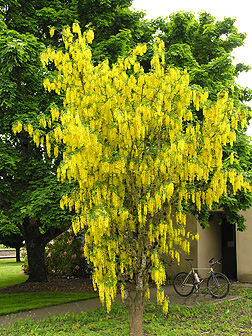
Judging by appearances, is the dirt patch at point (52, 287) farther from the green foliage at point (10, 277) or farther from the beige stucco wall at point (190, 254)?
the beige stucco wall at point (190, 254)

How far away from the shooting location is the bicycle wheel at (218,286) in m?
9.61

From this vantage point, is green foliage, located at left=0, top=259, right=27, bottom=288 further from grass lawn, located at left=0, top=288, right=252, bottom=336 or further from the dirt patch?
grass lawn, located at left=0, top=288, right=252, bottom=336

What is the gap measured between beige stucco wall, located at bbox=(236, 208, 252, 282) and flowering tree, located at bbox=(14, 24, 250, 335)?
8.09 meters

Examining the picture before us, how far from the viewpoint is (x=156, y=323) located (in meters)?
6.88

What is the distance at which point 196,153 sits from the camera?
5496 mm

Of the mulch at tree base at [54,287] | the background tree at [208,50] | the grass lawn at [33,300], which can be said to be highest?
the background tree at [208,50]

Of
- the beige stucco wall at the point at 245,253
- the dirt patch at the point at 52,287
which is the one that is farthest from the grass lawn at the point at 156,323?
the beige stucco wall at the point at 245,253

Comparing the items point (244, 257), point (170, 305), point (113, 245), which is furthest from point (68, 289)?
point (113, 245)

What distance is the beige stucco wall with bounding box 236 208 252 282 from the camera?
508 inches

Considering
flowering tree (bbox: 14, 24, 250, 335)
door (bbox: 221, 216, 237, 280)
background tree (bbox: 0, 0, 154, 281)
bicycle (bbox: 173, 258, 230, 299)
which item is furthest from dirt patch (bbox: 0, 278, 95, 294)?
flowering tree (bbox: 14, 24, 250, 335)

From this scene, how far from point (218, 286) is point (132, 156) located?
586 cm

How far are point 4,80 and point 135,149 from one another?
459 centimetres

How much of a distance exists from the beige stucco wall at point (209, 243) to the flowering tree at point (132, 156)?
26.3 ft

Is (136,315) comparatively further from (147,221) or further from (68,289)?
(68,289)
